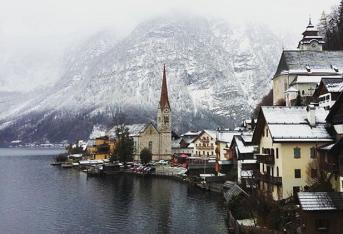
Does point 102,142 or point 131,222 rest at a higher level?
point 102,142

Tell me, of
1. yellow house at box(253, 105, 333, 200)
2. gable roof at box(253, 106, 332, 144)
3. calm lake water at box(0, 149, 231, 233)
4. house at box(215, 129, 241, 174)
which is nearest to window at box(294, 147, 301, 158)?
yellow house at box(253, 105, 333, 200)

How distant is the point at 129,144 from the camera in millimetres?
149375

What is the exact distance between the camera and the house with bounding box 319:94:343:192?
45.9 meters

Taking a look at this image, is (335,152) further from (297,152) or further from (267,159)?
(267,159)

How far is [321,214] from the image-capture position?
36969 millimetres

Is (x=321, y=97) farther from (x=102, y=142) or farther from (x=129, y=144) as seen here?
(x=102, y=142)

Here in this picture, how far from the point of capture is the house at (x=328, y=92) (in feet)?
218

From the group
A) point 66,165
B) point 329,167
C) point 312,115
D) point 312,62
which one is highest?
point 312,62

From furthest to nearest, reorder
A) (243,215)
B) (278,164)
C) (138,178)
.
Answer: (138,178) < (278,164) < (243,215)

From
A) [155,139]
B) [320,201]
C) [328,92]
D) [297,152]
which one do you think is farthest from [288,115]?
[155,139]

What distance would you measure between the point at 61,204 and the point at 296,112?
39.7m

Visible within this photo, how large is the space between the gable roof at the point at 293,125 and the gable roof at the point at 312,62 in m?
51.5

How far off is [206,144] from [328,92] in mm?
75425

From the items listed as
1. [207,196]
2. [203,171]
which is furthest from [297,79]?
[207,196]
